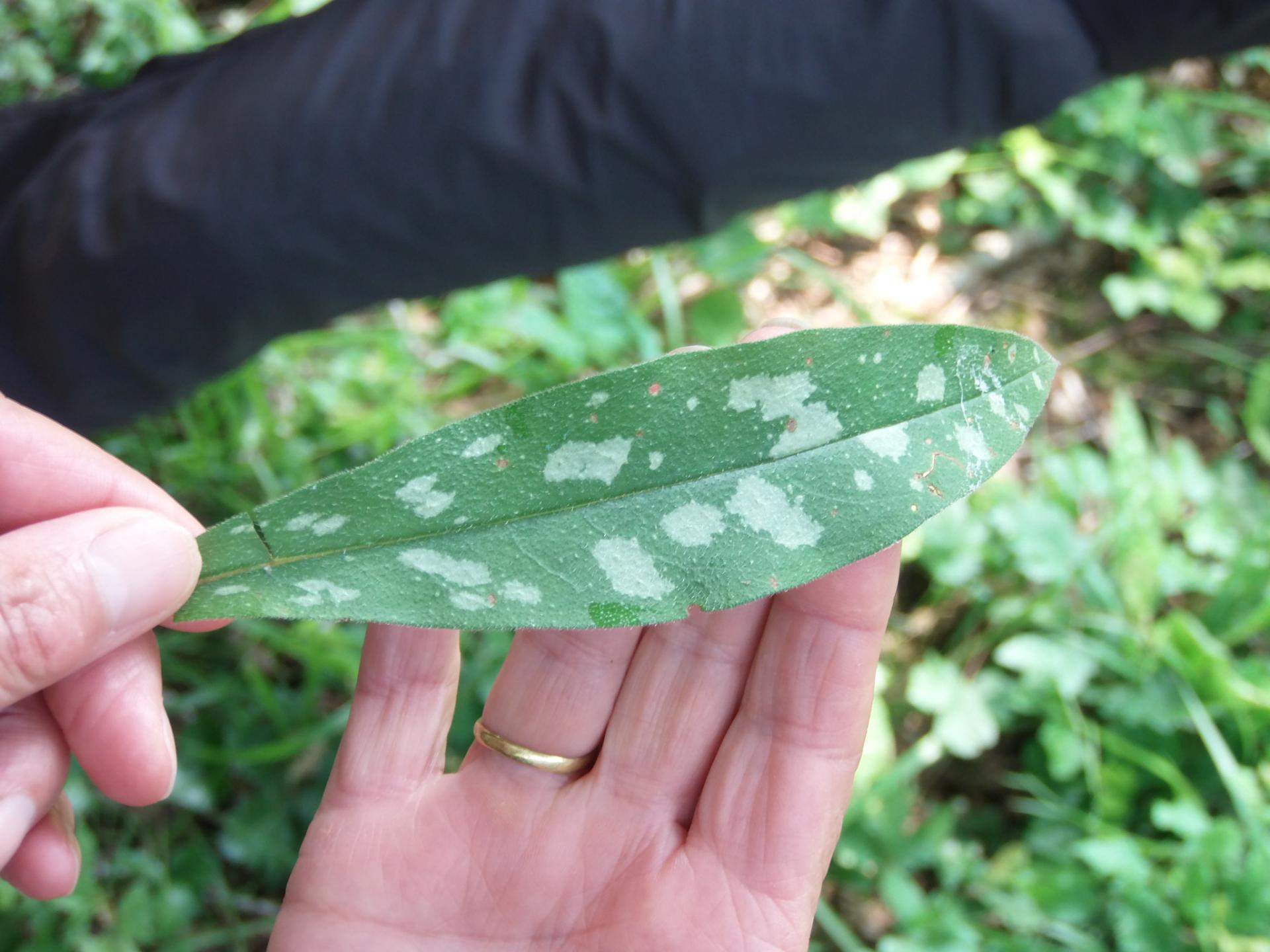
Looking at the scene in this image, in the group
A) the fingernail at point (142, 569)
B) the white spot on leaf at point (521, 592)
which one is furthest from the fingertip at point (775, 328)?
the fingernail at point (142, 569)

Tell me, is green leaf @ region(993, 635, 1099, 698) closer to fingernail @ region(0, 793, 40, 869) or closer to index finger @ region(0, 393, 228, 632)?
index finger @ region(0, 393, 228, 632)

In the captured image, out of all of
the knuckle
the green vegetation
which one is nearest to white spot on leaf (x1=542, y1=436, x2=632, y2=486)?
the knuckle

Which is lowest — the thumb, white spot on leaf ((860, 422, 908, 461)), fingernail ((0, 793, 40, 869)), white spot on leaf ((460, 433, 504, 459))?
fingernail ((0, 793, 40, 869))

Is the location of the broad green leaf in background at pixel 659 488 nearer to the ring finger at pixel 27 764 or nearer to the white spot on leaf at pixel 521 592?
the white spot on leaf at pixel 521 592

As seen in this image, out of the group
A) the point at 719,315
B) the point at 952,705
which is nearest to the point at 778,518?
the point at 952,705

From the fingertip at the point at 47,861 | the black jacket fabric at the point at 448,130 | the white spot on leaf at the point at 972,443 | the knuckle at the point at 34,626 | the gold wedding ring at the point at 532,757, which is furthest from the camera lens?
the black jacket fabric at the point at 448,130

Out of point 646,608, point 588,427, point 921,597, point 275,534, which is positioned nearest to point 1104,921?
point 921,597

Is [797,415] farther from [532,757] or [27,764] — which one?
[27,764]
